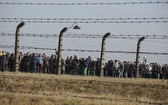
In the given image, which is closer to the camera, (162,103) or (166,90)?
(162,103)

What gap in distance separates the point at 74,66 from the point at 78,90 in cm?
745

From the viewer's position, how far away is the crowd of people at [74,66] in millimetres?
20500

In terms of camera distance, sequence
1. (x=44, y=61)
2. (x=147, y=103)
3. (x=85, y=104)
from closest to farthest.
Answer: (x=85, y=104)
(x=147, y=103)
(x=44, y=61)

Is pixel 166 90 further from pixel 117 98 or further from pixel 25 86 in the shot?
pixel 25 86

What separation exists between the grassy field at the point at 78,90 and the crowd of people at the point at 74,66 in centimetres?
592

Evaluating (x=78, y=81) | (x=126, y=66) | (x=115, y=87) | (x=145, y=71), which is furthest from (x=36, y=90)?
(x=126, y=66)

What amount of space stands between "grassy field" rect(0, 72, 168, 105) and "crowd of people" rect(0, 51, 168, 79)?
19.4ft

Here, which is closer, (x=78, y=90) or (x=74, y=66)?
(x=78, y=90)

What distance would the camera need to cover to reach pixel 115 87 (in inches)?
527

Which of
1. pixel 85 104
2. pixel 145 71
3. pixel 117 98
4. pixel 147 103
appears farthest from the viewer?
pixel 145 71

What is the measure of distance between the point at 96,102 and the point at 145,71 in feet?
29.8

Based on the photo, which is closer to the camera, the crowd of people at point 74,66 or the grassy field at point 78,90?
the grassy field at point 78,90

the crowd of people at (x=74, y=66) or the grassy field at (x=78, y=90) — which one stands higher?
the crowd of people at (x=74, y=66)

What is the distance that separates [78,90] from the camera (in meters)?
13.5
